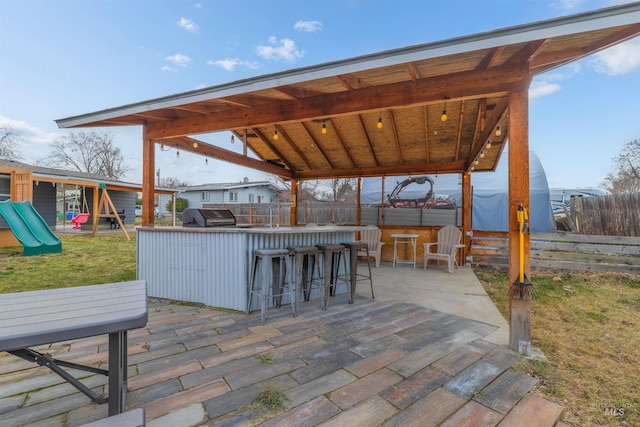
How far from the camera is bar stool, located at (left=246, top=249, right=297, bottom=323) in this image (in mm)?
3055

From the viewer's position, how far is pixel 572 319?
10.9 ft

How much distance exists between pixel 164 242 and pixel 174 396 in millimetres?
2438

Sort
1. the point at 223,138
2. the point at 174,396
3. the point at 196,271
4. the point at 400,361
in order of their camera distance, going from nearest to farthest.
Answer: the point at 174,396 → the point at 400,361 → the point at 196,271 → the point at 223,138

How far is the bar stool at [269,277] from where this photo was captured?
3.05 metres

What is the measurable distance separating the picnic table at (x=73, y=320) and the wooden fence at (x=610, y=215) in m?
8.43

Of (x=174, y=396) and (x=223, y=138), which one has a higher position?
(x=223, y=138)

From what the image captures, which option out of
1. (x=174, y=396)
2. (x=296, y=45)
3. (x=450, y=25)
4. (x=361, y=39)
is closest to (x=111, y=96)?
(x=296, y=45)

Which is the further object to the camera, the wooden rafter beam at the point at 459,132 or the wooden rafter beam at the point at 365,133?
the wooden rafter beam at the point at 365,133

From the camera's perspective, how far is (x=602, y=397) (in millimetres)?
1860

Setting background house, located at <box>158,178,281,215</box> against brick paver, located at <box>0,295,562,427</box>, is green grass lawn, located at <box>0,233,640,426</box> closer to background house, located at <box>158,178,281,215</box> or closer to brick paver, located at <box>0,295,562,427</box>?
brick paver, located at <box>0,295,562,427</box>

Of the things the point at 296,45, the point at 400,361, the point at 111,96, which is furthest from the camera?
the point at 111,96

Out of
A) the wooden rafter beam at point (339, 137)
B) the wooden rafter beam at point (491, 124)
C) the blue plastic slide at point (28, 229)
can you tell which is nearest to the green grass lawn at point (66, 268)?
the blue plastic slide at point (28, 229)

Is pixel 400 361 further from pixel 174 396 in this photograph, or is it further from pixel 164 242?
pixel 164 242

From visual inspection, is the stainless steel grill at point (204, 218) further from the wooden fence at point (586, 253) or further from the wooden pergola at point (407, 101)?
the wooden fence at point (586, 253)
